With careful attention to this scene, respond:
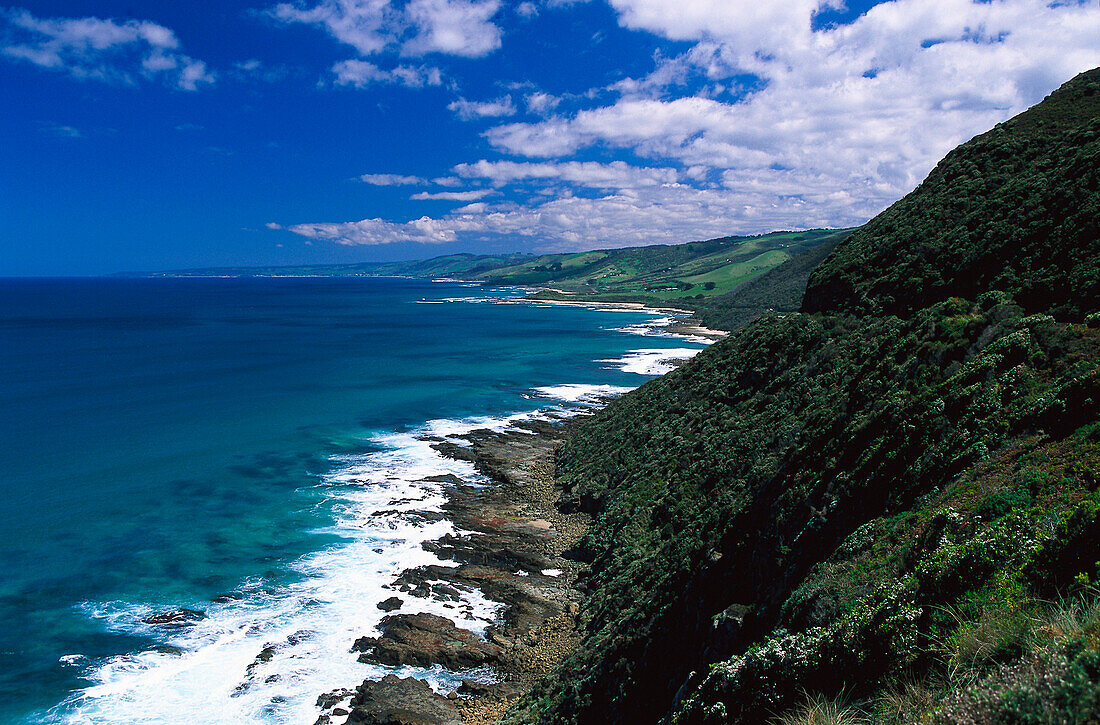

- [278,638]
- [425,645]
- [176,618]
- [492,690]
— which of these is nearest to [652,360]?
[425,645]

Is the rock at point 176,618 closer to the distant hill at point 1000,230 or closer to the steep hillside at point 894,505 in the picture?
the steep hillside at point 894,505

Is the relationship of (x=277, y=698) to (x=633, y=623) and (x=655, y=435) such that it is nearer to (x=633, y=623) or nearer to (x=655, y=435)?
(x=633, y=623)

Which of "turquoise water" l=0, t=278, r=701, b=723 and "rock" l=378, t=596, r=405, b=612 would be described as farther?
"rock" l=378, t=596, r=405, b=612

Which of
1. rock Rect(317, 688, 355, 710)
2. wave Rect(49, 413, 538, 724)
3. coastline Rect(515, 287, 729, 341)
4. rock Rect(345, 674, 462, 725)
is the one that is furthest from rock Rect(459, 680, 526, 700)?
coastline Rect(515, 287, 729, 341)

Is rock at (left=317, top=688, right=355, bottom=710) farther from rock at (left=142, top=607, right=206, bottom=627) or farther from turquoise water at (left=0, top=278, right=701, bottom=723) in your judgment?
rock at (left=142, top=607, right=206, bottom=627)

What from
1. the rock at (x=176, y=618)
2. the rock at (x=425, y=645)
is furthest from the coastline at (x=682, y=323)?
the rock at (x=176, y=618)

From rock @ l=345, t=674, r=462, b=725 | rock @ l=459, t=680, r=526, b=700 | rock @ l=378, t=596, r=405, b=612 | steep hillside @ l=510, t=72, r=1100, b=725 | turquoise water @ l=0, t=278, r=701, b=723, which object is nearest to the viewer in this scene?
steep hillside @ l=510, t=72, r=1100, b=725

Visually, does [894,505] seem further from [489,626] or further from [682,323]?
[682,323]

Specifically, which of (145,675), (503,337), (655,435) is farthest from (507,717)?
(503,337)
